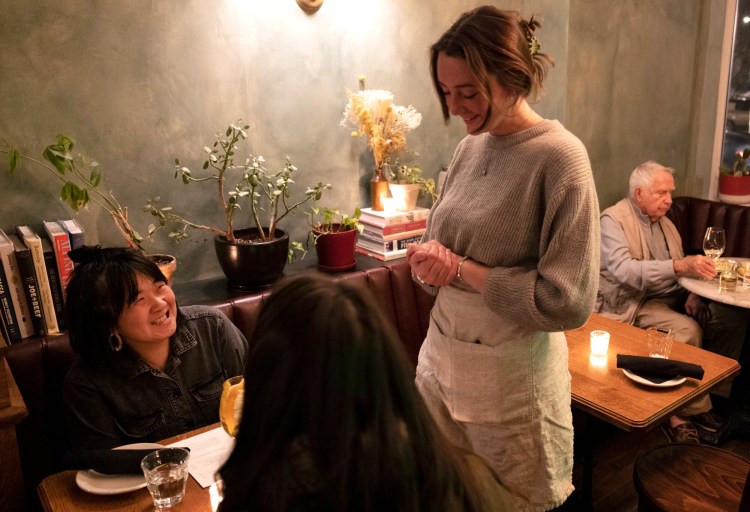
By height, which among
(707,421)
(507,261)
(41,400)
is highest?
(507,261)

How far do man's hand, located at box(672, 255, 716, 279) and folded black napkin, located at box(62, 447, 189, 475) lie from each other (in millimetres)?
2514

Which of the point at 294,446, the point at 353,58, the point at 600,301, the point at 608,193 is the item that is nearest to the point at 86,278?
the point at 294,446

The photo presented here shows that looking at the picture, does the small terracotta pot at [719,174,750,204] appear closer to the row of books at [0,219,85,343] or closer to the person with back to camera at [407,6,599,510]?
the person with back to camera at [407,6,599,510]

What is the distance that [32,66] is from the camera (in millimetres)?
2000

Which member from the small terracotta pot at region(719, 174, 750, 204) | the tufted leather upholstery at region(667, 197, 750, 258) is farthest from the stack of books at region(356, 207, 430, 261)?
the small terracotta pot at region(719, 174, 750, 204)

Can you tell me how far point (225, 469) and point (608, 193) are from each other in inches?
138

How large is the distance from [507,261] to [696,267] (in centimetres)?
183

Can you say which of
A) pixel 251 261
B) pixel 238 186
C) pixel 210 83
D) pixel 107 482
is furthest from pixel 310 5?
pixel 107 482

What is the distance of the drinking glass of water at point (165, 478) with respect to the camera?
1.22 m

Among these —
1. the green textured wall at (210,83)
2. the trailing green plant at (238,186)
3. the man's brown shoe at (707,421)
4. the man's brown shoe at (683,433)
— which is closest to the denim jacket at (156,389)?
the trailing green plant at (238,186)

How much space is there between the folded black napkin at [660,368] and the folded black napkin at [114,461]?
4.57 feet

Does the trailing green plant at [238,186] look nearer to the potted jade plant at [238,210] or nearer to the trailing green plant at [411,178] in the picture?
the potted jade plant at [238,210]

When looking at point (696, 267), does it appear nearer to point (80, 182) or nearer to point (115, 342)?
point (115, 342)

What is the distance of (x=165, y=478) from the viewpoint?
1.22 m
